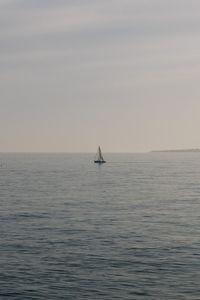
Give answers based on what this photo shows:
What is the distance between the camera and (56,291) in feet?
111

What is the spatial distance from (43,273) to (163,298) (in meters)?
11.2

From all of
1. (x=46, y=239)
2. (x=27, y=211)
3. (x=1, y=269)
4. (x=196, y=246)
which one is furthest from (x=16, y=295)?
(x=27, y=211)

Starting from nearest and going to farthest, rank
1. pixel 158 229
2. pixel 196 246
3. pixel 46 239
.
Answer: pixel 196 246 → pixel 46 239 → pixel 158 229

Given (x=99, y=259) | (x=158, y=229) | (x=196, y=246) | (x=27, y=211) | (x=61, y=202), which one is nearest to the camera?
(x=99, y=259)

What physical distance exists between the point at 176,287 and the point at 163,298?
2650 millimetres

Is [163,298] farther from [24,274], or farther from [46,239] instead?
[46,239]

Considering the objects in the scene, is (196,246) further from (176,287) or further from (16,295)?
(16,295)

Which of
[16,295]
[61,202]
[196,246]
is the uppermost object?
[61,202]

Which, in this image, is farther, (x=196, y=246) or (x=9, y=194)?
(x=9, y=194)

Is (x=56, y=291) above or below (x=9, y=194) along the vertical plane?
below

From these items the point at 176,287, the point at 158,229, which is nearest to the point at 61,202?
the point at 158,229

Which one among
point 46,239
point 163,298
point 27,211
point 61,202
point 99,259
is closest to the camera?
point 163,298

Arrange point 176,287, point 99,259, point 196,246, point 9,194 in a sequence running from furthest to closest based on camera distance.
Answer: point 9,194, point 196,246, point 99,259, point 176,287

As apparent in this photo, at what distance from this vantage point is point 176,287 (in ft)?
113
